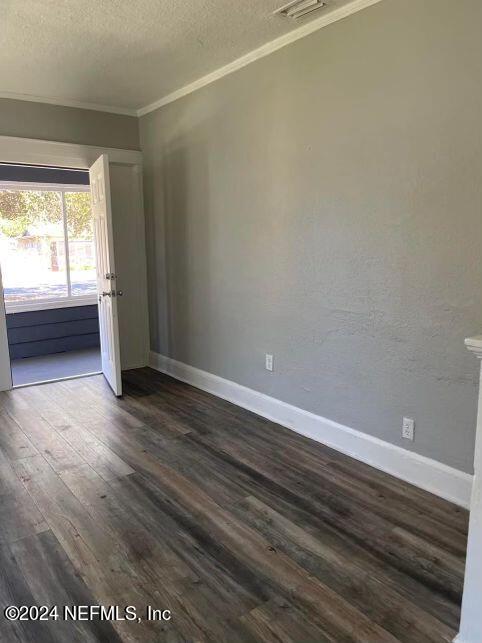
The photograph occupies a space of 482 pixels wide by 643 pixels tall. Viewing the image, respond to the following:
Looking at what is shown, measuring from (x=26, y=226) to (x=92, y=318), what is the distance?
145cm

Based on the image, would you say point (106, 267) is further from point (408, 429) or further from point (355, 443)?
point (408, 429)

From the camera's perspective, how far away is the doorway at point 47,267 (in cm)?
591

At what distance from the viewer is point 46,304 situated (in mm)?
6141

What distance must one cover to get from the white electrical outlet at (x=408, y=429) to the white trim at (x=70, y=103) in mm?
3869

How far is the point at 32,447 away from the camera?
3.13 meters

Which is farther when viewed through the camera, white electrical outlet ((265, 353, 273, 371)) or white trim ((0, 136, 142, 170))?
white trim ((0, 136, 142, 170))

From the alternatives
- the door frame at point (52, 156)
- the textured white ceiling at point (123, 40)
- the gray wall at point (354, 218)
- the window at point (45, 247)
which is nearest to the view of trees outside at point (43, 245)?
the window at point (45, 247)

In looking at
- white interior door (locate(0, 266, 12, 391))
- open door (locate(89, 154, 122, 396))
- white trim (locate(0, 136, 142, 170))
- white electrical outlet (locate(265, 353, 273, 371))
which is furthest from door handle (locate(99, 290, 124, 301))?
white electrical outlet (locate(265, 353, 273, 371))

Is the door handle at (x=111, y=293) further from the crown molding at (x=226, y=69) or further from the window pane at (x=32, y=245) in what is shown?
the window pane at (x=32, y=245)

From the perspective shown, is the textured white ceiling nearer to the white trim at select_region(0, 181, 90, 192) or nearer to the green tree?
the white trim at select_region(0, 181, 90, 192)

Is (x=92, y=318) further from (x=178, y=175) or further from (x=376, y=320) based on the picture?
(x=376, y=320)

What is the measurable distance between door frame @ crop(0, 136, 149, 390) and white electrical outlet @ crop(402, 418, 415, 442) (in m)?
3.40

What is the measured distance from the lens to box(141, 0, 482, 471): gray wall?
230 centimetres

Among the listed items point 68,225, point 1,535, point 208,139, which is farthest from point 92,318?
point 1,535
